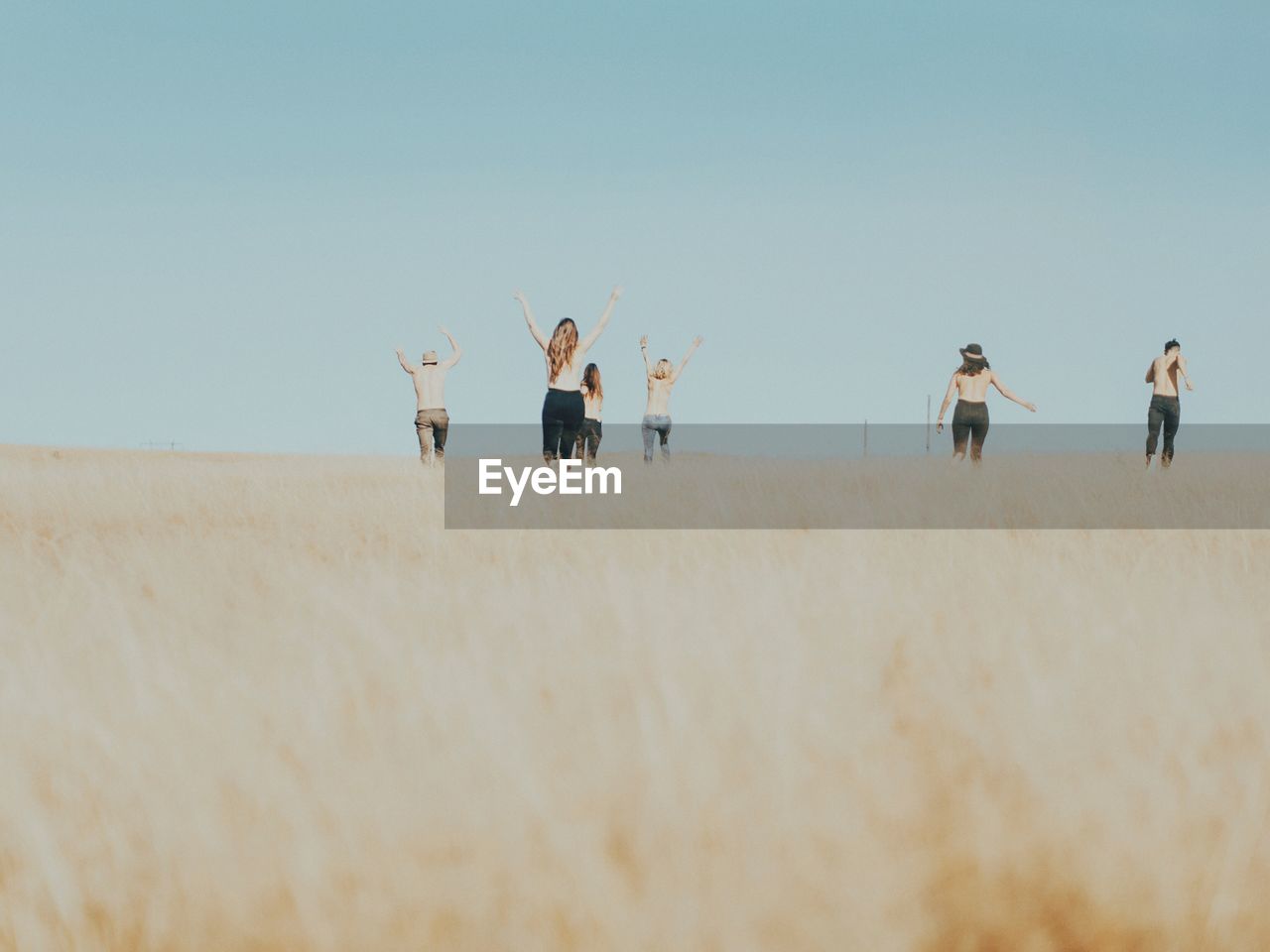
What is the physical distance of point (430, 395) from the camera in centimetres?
1619

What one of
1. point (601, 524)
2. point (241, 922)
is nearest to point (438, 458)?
point (601, 524)

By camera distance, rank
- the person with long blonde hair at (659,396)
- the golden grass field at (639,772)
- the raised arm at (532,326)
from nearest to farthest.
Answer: the golden grass field at (639,772)
the raised arm at (532,326)
the person with long blonde hair at (659,396)

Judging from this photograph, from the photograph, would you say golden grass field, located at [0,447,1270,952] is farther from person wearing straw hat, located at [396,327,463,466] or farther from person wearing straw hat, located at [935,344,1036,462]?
person wearing straw hat, located at [396,327,463,466]

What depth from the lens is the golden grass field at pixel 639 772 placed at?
5.97 ft

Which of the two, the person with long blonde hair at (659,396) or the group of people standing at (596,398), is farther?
the person with long blonde hair at (659,396)

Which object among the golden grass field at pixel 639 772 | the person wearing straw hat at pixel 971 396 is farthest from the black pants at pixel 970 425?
A: the golden grass field at pixel 639 772

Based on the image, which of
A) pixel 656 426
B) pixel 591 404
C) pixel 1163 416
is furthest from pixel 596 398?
pixel 1163 416

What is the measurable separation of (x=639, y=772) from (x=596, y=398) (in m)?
14.0

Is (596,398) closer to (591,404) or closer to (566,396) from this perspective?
(591,404)

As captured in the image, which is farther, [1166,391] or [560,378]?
[1166,391]

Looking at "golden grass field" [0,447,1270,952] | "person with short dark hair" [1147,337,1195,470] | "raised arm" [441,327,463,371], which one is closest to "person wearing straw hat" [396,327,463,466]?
"raised arm" [441,327,463,371]

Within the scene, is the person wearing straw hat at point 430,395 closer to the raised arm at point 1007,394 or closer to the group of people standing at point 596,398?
the group of people standing at point 596,398

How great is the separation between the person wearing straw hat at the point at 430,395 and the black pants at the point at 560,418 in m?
4.30

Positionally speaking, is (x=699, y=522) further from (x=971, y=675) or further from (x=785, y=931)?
(x=785, y=931)
